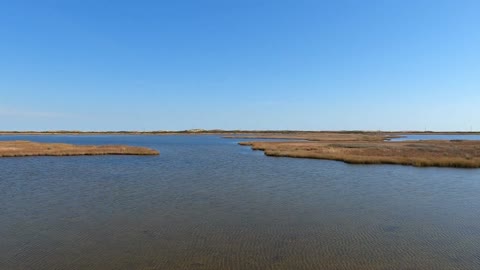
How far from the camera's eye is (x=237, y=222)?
1412cm

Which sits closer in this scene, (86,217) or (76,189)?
(86,217)

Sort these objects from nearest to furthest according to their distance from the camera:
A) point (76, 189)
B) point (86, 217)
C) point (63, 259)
Answer: 1. point (63, 259)
2. point (86, 217)
3. point (76, 189)

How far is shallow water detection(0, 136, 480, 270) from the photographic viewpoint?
10.1m

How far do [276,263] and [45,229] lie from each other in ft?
29.3

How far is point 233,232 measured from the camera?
1274 centimetres

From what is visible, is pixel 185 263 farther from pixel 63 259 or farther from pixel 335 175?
pixel 335 175

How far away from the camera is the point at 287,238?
12141 millimetres

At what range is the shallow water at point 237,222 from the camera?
1014 centimetres

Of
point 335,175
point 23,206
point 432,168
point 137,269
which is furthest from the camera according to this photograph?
point 432,168

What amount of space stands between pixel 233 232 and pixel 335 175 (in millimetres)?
17595

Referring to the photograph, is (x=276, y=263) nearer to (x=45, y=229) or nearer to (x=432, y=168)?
(x=45, y=229)

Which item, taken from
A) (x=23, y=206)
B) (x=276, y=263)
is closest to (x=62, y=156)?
(x=23, y=206)

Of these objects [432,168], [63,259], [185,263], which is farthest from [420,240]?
[432,168]

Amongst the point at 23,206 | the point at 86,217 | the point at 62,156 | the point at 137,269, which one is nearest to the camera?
the point at 137,269
